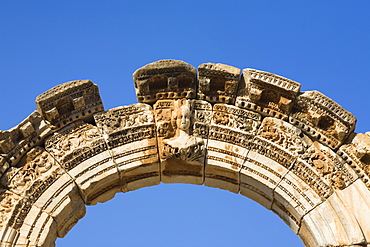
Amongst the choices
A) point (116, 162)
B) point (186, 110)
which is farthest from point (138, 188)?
point (186, 110)

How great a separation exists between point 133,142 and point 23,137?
1.63 metres

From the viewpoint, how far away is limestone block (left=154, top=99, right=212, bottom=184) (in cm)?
1073

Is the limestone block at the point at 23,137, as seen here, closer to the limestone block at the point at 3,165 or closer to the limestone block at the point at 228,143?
the limestone block at the point at 3,165

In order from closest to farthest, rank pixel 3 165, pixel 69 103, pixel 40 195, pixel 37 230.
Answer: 1. pixel 37 230
2. pixel 40 195
3. pixel 3 165
4. pixel 69 103

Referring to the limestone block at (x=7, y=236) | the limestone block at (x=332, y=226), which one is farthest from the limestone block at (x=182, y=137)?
→ the limestone block at (x=7, y=236)

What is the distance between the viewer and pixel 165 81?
36.7 feet

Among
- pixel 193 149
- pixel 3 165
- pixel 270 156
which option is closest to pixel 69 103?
pixel 3 165

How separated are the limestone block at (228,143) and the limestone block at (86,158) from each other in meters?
1.49

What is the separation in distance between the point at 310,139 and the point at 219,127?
54.7 inches

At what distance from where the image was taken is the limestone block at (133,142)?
10.7 meters

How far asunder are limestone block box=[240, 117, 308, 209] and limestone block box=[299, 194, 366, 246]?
75 centimetres

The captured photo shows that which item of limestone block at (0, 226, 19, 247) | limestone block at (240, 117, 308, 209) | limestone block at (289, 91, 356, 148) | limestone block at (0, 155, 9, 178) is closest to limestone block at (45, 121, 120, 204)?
limestone block at (0, 155, 9, 178)

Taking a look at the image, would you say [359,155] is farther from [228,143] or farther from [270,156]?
[228,143]

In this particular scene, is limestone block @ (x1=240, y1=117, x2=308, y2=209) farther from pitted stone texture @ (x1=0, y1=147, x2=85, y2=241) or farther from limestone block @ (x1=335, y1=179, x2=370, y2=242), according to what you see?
pitted stone texture @ (x1=0, y1=147, x2=85, y2=241)
